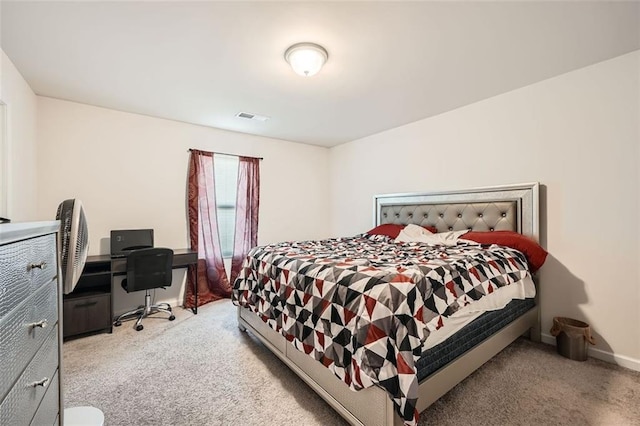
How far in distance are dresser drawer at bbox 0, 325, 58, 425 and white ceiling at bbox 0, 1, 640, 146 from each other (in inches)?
72.0

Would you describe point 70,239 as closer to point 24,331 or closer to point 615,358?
point 24,331

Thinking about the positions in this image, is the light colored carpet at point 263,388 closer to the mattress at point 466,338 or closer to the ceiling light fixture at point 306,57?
the mattress at point 466,338

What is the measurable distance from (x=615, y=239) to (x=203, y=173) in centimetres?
429

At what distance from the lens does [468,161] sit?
10.3 ft

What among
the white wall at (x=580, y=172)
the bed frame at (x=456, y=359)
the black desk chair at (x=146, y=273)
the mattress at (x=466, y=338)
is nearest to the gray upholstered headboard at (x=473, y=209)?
the bed frame at (x=456, y=359)

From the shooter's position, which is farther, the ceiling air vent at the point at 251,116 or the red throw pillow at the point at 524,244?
the ceiling air vent at the point at 251,116

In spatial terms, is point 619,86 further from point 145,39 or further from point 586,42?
point 145,39

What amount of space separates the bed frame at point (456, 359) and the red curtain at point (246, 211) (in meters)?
1.45

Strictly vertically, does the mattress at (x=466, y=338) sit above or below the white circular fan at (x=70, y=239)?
below

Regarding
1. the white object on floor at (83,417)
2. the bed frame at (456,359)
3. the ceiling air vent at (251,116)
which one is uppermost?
the ceiling air vent at (251,116)

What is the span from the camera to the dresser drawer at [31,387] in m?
0.77

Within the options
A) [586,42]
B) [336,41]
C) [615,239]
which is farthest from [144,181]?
[615,239]

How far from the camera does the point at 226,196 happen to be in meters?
4.09

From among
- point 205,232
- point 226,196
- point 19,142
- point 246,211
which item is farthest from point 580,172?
point 19,142
